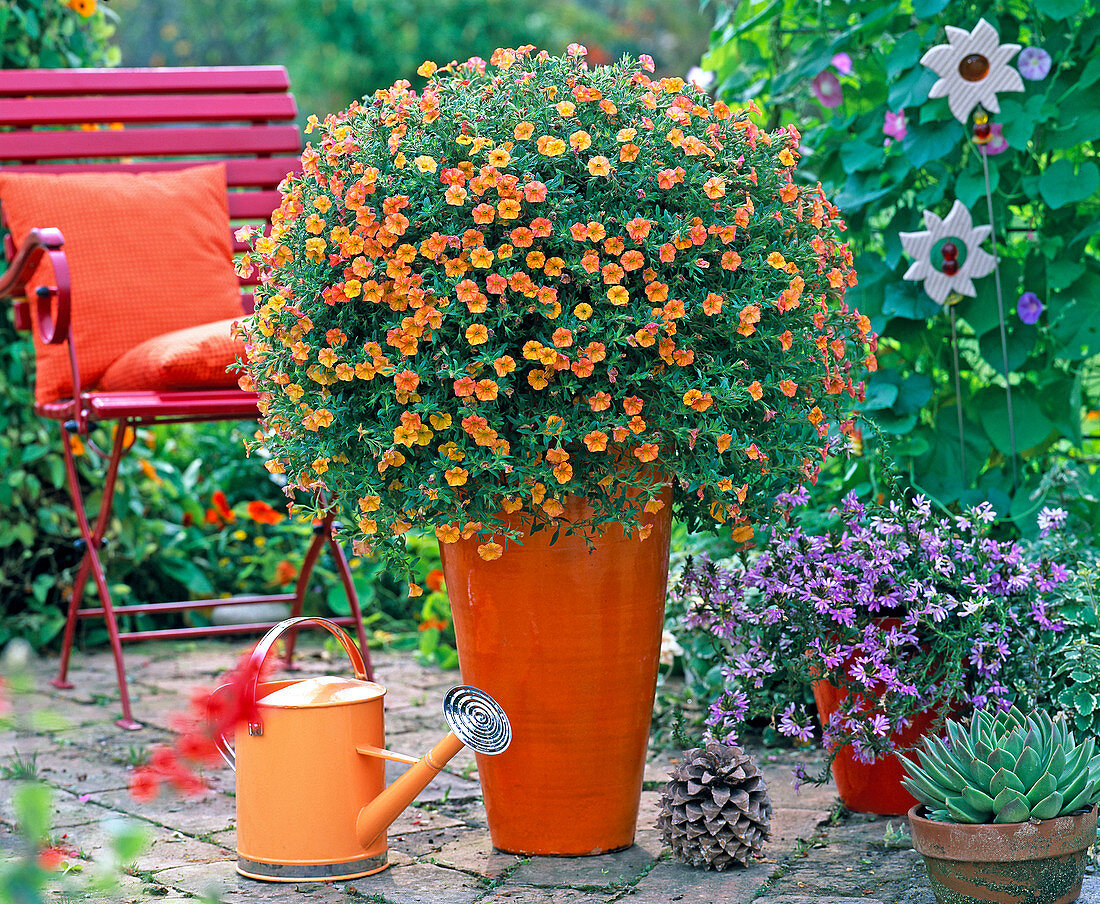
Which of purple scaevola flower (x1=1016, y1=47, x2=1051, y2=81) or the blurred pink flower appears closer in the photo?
purple scaevola flower (x1=1016, y1=47, x2=1051, y2=81)

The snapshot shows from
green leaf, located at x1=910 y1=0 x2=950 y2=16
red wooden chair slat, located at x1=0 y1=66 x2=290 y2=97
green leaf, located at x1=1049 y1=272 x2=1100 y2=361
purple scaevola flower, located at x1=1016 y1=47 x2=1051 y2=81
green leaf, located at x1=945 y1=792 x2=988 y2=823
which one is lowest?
green leaf, located at x1=945 y1=792 x2=988 y2=823

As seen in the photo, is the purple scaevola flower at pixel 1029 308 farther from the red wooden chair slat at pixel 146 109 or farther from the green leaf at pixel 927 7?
the red wooden chair slat at pixel 146 109

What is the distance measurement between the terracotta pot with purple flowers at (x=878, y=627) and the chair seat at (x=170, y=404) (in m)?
0.94

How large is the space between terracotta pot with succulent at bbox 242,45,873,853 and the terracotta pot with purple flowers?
0.18 metres

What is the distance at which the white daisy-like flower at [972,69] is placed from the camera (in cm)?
215

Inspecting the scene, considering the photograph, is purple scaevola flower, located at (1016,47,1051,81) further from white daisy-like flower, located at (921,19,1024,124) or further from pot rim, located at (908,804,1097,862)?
pot rim, located at (908,804,1097,862)

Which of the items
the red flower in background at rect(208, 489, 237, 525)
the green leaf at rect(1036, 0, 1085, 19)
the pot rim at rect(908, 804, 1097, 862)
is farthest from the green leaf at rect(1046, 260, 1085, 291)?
the red flower in background at rect(208, 489, 237, 525)

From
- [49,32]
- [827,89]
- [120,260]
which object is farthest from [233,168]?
[827,89]

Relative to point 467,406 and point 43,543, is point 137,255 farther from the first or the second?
point 467,406

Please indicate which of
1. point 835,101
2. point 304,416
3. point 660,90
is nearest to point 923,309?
point 835,101

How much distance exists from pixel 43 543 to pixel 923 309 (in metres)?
2.28

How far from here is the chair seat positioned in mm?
2266

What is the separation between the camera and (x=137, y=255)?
2650 mm

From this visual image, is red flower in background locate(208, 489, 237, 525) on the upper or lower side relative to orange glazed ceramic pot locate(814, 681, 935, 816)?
upper
